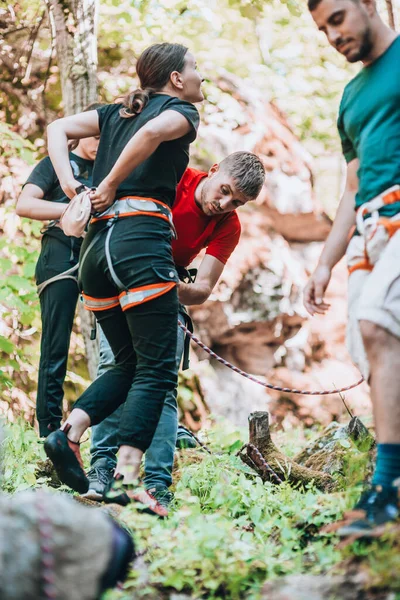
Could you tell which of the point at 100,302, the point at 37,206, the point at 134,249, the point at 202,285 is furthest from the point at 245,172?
the point at 37,206

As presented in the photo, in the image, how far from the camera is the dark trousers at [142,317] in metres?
3.09

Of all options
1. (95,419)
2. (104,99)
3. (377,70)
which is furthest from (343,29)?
(104,99)

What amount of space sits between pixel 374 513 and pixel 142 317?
4.53 ft

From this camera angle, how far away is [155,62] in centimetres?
333

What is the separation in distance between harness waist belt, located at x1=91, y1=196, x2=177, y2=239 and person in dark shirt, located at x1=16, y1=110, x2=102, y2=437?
4.13ft

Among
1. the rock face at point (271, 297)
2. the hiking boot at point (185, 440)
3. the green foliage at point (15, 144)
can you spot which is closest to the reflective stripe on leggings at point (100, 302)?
the hiking boot at point (185, 440)

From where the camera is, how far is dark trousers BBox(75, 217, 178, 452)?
309 cm

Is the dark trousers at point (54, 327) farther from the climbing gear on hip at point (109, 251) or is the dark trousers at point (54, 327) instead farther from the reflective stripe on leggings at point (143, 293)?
the reflective stripe on leggings at point (143, 293)

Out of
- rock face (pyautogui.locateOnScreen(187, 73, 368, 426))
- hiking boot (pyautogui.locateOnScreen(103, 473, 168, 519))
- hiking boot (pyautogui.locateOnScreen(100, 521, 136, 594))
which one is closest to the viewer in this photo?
hiking boot (pyautogui.locateOnScreen(100, 521, 136, 594))

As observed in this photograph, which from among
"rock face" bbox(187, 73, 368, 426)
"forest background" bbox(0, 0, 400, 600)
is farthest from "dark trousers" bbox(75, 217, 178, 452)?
"rock face" bbox(187, 73, 368, 426)

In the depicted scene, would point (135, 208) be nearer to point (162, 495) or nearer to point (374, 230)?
point (374, 230)

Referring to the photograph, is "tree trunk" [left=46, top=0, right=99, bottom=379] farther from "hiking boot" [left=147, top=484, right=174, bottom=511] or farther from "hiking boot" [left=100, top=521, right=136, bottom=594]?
"hiking boot" [left=100, top=521, right=136, bottom=594]

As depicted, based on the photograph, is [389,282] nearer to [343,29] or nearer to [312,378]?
[343,29]

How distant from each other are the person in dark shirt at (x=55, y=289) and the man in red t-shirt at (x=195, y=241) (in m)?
0.51
